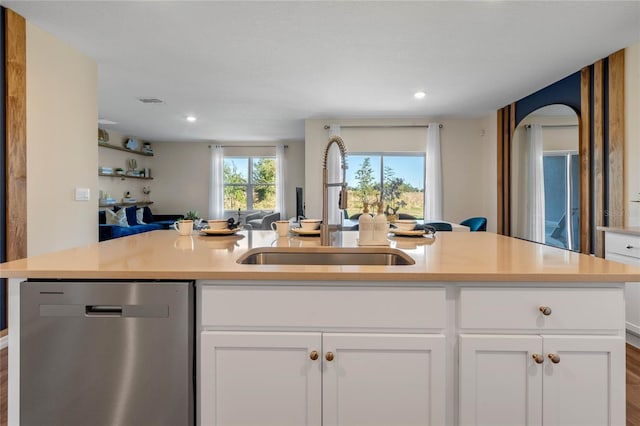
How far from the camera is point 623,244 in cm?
258

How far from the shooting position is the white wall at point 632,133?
120 inches

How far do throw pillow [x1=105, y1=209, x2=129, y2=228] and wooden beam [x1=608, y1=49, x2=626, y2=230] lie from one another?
700 cm

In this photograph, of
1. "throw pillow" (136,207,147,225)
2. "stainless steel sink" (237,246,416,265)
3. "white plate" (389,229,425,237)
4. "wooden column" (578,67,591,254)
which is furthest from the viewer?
"throw pillow" (136,207,147,225)

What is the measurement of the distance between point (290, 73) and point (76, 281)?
321 centimetres

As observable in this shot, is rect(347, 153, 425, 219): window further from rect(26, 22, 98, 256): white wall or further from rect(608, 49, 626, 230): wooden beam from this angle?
rect(26, 22, 98, 256): white wall

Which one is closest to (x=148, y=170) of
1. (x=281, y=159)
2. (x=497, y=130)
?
(x=281, y=159)

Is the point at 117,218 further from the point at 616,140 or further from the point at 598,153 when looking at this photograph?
the point at 616,140

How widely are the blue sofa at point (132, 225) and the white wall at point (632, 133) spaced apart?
615 centimetres

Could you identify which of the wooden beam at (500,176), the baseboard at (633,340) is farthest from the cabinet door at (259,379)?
the wooden beam at (500,176)

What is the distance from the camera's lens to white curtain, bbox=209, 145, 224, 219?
8.49m

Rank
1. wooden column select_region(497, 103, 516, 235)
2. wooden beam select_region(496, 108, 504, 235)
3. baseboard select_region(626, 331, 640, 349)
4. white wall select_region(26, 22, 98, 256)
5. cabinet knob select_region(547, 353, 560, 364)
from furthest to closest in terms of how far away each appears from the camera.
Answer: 1. wooden beam select_region(496, 108, 504, 235)
2. wooden column select_region(497, 103, 516, 235)
3. white wall select_region(26, 22, 98, 256)
4. baseboard select_region(626, 331, 640, 349)
5. cabinet knob select_region(547, 353, 560, 364)

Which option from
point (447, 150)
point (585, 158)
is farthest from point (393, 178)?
point (585, 158)

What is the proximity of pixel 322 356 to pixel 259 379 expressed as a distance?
0.64ft

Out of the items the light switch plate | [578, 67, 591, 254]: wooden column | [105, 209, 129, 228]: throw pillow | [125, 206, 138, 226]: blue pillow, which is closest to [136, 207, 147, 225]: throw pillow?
[125, 206, 138, 226]: blue pillow
